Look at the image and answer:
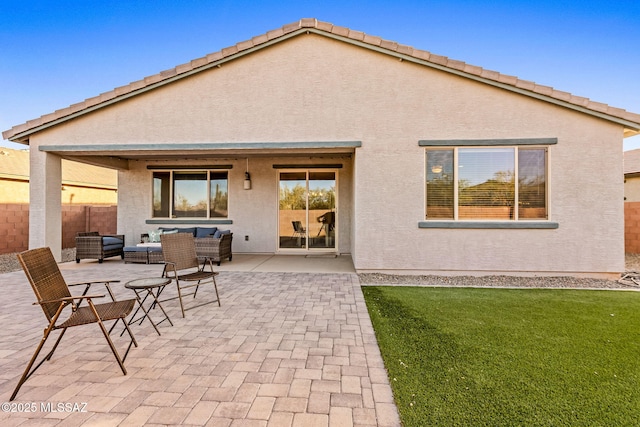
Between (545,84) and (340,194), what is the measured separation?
594 centimetres

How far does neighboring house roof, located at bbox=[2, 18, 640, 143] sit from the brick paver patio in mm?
4987

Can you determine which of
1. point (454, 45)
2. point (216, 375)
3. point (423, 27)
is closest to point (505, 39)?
point (454, 45)

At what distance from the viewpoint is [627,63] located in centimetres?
1178

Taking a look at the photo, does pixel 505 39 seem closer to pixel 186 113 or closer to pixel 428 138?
pixel 428 138

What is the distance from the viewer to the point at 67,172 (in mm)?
16625

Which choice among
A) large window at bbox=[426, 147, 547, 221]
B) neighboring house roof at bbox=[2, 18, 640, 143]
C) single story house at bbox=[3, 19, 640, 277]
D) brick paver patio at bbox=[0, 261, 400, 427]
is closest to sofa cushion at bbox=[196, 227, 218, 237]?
single story house at bbox=[3, 19, 640, 277]

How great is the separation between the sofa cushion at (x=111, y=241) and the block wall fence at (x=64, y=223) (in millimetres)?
3673

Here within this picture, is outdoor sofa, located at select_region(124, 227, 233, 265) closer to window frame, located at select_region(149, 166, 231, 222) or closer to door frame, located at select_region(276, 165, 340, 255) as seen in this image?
window frame, located at select_region(149, 166, 231, 222)

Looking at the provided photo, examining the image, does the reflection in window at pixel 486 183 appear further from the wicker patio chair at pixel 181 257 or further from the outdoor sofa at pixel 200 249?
the outdoor sofa at pixel 200 249

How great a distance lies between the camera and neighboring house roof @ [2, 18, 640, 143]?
21.0 ft

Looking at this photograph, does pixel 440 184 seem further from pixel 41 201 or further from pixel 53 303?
pixel 41 201

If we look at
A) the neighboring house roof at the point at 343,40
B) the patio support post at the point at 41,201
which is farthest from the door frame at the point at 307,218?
the patio support post at the point at 41,201

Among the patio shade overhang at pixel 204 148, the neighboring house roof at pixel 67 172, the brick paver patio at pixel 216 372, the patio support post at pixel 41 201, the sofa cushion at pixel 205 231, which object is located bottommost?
the brick paver patio at pixel 216 372

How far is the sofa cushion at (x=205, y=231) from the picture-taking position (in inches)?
366
